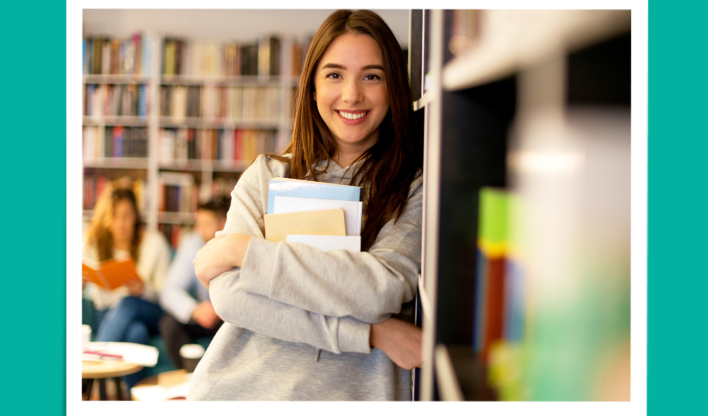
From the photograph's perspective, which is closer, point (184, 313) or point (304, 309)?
point (304, 309)

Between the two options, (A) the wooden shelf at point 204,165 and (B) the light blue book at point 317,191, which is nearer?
(B) the light blue book at point 317,191

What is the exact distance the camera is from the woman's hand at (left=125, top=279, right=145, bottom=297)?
2654 millimetres

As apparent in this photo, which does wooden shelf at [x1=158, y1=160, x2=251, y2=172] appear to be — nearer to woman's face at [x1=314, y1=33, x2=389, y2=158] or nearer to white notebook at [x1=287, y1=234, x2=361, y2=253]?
woman's face at [x1=314, y1=33, x2=389, y2=158]

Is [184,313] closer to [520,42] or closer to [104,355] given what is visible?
[104,355]

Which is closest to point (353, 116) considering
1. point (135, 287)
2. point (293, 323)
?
point (293, 323)

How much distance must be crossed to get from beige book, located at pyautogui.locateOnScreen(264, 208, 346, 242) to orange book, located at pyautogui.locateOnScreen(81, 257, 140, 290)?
5.29 feet

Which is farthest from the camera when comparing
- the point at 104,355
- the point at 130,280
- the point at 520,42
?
the point at 130,280

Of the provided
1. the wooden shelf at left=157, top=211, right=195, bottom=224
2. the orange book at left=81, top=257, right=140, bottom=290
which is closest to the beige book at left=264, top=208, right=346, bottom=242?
the orange book at left=81, top=257, right=140, bottom=290

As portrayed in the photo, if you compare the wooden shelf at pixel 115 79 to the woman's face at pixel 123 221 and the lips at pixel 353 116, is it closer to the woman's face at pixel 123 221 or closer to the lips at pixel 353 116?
the woman's face at pixel 123 221

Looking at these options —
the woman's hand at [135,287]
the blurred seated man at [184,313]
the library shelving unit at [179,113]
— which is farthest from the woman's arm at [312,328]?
the library shelving unit at [179,113]

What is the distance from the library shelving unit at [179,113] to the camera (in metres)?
3.45

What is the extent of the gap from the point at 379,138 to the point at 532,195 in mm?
579

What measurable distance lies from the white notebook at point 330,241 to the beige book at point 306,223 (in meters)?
0.01

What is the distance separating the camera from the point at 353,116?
1169mm
